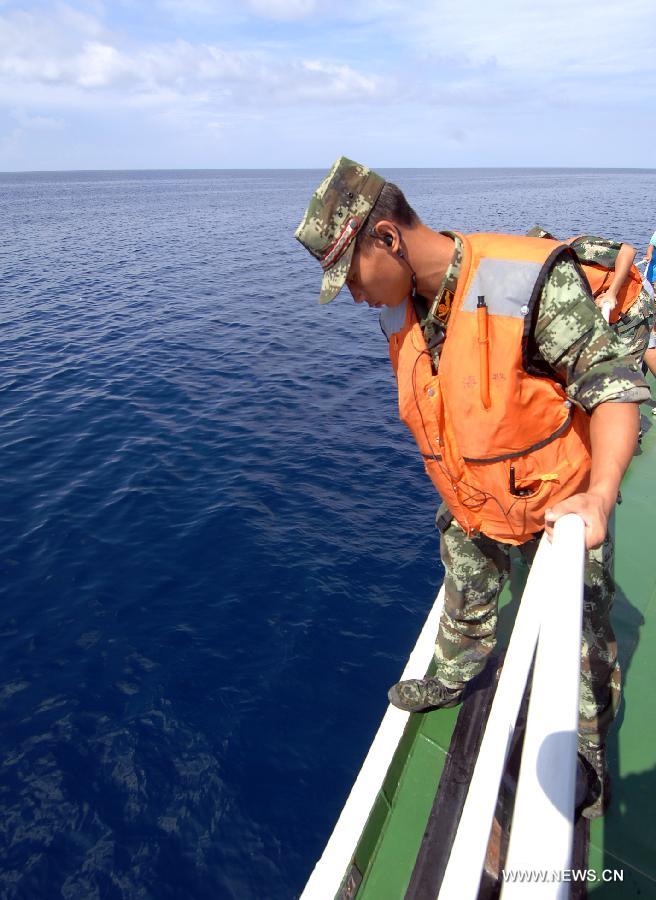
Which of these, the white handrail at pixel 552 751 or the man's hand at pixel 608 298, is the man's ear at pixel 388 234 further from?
the man's hand at pixel 608 298

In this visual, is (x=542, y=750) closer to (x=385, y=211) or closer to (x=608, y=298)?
(x=385, y=211)

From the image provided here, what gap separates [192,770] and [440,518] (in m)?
4.72

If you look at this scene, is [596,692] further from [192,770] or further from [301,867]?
[192,770]

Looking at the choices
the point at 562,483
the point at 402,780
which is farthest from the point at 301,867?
the point at 562,483

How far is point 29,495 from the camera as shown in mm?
11305

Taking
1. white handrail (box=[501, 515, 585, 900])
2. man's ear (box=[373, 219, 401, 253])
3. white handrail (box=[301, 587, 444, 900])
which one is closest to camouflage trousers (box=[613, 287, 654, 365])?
man's ear (box=[373, 219, 401, 253])

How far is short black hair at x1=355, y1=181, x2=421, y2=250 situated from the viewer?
2.48 metres

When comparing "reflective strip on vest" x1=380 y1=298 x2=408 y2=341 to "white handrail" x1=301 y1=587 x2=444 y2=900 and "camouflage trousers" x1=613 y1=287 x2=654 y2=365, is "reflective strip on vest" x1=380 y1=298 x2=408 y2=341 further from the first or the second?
"camouflage trousers" x1=613 y1=287 x2=654 y2=365

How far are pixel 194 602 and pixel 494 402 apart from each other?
23.6 feet

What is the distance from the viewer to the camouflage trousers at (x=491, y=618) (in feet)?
9.62

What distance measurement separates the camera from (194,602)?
8586 millimetres

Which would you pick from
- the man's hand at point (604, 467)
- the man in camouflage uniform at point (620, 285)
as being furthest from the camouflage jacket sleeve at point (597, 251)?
the man's hand at point (604, 467)

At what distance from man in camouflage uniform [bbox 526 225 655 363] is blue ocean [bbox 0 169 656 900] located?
4975 millimetres

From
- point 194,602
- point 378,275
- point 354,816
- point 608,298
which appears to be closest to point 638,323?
point 608,298
